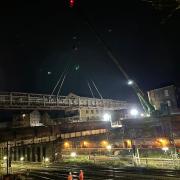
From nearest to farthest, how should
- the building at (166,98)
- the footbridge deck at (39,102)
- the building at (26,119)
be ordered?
the footbridge deck at (39,102)
the building at (166,98)
the building at (26,119)

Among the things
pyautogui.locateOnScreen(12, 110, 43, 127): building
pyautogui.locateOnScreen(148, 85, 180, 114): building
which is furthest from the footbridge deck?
pyautogui.locateOnScreen(12, 110, 43, 127): building

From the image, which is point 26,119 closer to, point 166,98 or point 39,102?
point 39,102

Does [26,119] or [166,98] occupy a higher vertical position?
[166,98]

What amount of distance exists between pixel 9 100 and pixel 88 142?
20.1 metres

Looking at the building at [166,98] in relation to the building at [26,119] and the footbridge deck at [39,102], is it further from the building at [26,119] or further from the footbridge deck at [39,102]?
the building at [26,119]

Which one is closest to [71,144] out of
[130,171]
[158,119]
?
[158,119]

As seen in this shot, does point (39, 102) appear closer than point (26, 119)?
Yes

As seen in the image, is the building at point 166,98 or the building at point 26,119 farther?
the building at point 26,119

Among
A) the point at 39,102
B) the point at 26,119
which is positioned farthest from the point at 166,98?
the point at 26,119

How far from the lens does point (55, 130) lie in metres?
25.8

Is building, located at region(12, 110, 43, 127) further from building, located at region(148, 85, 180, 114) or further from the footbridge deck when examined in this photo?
building, located at region(148, 85, 180, 114)

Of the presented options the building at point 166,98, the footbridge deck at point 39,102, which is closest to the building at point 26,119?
the footbridge deck at point 39,102

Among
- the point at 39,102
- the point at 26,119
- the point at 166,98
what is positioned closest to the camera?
the point at 39,102

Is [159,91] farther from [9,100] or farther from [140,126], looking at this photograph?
[9,100]
